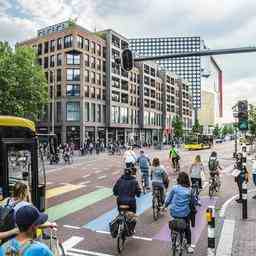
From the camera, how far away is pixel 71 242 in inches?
334

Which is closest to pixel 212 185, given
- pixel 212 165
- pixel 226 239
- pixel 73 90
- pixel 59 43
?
pixel 212 165

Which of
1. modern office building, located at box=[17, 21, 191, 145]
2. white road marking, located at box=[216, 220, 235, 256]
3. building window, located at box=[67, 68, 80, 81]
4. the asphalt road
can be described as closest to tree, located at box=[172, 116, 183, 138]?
modern office building, located at box=[17, 21, 191, 145]

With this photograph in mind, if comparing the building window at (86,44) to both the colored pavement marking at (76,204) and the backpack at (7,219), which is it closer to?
the colored pavement marking at (76,204)

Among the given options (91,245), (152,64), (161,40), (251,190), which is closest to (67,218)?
(91,245)

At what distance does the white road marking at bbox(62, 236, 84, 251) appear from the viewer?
26.8 feet

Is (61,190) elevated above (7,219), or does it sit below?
below

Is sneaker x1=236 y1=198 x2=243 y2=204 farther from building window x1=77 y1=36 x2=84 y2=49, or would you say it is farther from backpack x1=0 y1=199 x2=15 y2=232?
building window x1=77 y1=36 x2=84 y2=49

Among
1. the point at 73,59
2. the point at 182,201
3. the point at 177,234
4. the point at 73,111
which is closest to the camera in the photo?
the point at 177,234

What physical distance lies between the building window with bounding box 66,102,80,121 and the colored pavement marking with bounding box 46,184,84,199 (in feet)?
153

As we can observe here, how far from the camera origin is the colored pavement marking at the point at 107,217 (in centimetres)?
Result: 985

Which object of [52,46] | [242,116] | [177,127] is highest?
[52,46]

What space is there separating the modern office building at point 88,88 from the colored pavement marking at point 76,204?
37.8 m

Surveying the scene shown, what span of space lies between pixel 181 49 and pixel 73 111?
394 ft

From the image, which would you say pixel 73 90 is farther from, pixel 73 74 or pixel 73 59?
pixel 73 59
